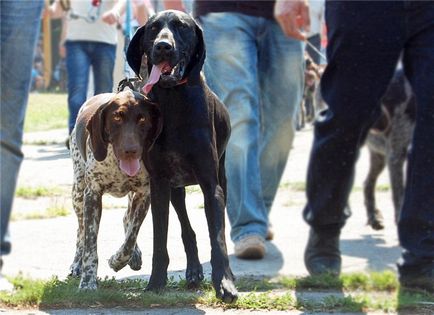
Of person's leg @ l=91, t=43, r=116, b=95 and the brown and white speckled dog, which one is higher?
person's leg @ l=91, t=43, r=116, b=95

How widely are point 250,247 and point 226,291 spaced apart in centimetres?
264

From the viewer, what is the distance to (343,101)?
3.66 metres

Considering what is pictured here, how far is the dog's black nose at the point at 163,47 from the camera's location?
169cm

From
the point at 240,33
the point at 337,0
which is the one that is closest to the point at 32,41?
the point at 240,33

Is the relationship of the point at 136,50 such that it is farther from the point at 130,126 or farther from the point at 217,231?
the point at 217,231

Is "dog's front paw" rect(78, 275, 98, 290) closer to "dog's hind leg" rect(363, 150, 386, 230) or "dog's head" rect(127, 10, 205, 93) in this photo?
"dog's head" rect(127, 10, 205, 93)

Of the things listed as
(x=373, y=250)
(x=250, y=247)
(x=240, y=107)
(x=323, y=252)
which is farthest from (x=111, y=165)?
(x=373, y=250)

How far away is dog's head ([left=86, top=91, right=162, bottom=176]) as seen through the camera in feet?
6.01

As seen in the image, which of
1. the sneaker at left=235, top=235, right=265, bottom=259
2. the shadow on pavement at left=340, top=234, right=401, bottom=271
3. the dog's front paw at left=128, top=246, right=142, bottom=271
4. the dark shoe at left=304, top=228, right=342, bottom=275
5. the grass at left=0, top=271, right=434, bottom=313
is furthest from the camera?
the shadow on pavement at left=340, top=234, right=401, bottom=271

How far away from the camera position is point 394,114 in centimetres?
577

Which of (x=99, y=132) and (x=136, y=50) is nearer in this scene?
(x=136, y=50)

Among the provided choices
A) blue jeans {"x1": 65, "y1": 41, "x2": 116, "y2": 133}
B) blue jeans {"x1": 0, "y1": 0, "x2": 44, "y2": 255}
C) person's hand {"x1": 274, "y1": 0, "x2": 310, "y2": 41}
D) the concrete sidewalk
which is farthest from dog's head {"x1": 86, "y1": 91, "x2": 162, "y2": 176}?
person's hand {"x1": 274, "y1": 0, "x2": 310, "y2": 41}

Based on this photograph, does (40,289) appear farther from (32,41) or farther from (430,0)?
(430,0)

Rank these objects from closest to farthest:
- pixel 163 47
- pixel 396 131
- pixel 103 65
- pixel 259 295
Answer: pixel 163 47, pixel 103 65, pixel 259 295, pixel 396 131
